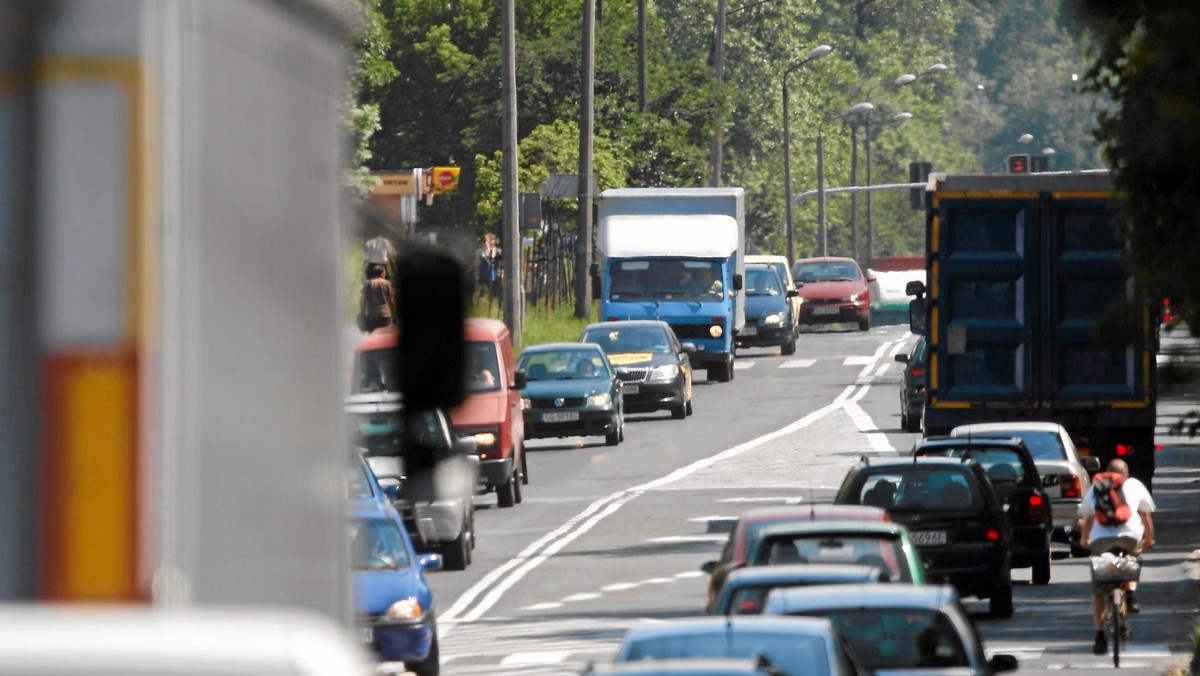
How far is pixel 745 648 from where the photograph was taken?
1110 cm

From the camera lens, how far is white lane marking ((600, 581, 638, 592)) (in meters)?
23.8

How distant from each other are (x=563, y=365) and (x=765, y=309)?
71.9 ft

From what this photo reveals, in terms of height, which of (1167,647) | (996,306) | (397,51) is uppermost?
(397,51)

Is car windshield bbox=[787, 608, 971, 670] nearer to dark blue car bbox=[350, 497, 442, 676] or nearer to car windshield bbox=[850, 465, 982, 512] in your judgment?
dark blue car bbox=[350, 497, 442, 676]

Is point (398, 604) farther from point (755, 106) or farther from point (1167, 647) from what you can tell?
point (755, 106)

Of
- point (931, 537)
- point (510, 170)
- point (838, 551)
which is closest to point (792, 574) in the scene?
point (838, 551)

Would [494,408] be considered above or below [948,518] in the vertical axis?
above

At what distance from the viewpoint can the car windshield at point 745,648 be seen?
1096 cm

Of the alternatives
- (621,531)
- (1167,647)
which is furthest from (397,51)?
(1167,647)

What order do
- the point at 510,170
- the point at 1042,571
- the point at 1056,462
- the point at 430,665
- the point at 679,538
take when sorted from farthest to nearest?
1. the point at 510,170
2. the point at 679,538
3. the point at 1056,462
4. the point at 1042,571
5. the point at 430,665

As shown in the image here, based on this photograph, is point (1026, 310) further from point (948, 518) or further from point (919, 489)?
point (948, 518)

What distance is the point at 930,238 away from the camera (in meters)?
27.8

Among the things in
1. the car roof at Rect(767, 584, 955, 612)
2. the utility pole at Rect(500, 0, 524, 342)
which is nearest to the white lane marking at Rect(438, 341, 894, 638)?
the utility pole at Rect(500, 0, 524, 342)

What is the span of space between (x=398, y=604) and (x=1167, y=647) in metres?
6.06
